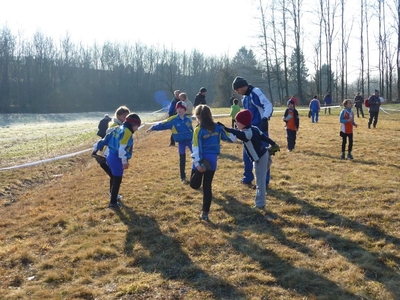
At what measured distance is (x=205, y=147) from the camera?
6129 mm

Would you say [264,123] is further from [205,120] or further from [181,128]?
[181,128]

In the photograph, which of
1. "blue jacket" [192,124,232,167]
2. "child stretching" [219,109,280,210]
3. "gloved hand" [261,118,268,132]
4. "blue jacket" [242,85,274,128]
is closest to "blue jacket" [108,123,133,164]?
"blue jacket" [192,124,232,167]

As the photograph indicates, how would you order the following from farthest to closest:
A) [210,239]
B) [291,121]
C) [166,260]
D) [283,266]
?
[291,121] < [210,239] < [166,260] < [283,266]

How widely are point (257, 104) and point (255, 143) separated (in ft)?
4.15

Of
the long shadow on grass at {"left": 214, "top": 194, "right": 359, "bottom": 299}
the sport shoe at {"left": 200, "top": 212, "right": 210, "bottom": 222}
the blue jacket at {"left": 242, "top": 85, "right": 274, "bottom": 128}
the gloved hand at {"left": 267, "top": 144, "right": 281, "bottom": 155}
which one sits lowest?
the long shadow on grass at {"left": 214, "top": 194, "right": 359, "bottom": 299}

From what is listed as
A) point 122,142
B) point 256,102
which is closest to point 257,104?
point 256,102

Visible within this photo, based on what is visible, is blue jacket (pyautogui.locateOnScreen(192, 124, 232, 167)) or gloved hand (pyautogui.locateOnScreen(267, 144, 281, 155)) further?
gloved hand (pyautogui.locateOnScreen(267, 144, 281, 155))

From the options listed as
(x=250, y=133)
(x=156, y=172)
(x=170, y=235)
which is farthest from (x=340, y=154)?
(x=170, y=235)

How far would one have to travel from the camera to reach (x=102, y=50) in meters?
88.4

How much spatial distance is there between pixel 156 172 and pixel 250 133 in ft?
15.2

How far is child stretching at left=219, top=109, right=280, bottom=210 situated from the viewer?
238 inches

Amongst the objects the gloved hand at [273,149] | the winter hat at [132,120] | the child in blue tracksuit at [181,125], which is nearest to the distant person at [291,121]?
the child in blue tracksuit at [181,125]

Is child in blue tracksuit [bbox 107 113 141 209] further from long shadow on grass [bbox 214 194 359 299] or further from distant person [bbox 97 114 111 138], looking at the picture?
distant person [bbox 97 114 111 138]

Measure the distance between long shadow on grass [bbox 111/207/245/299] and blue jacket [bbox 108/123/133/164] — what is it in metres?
1.05
